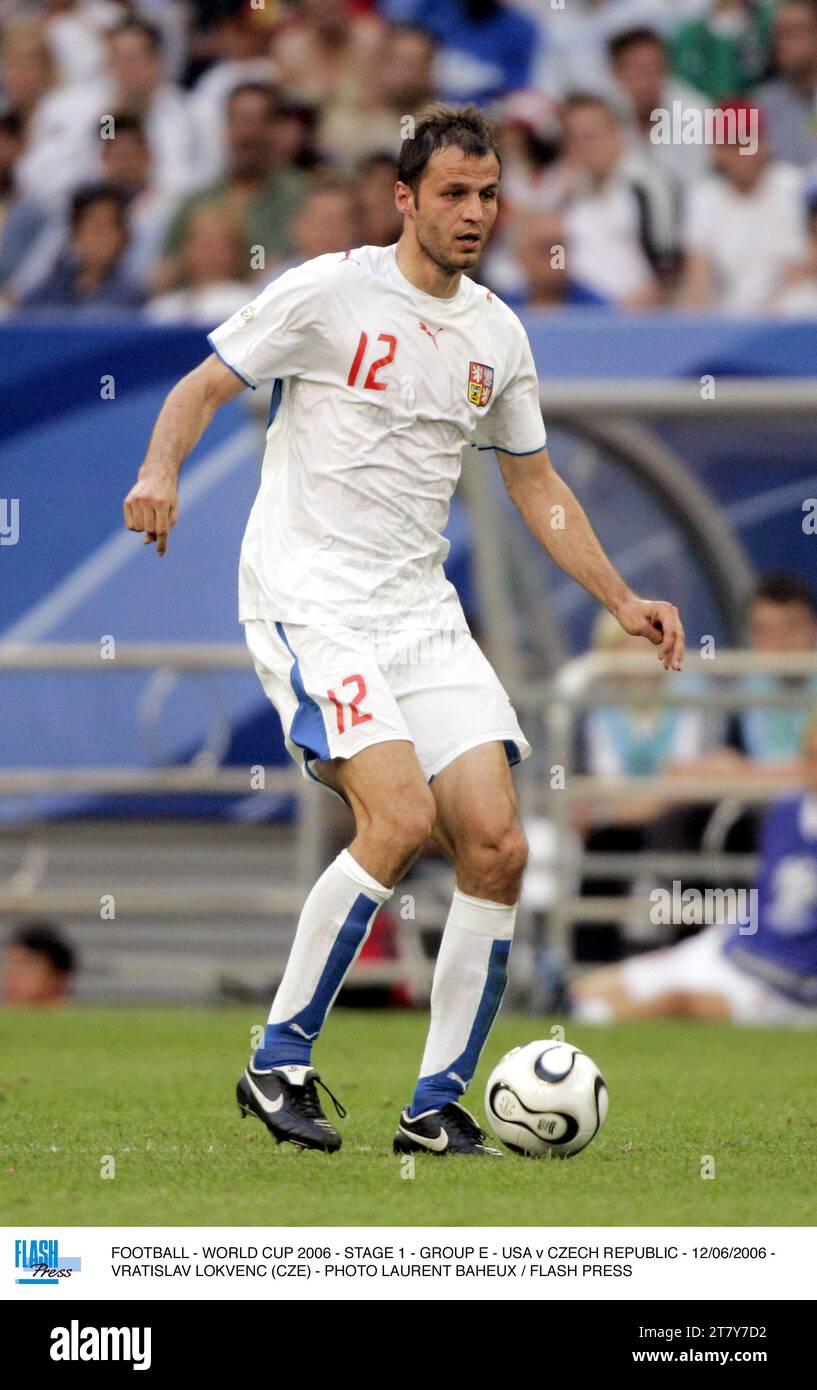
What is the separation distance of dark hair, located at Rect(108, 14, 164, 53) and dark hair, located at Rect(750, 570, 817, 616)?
6.19 metres

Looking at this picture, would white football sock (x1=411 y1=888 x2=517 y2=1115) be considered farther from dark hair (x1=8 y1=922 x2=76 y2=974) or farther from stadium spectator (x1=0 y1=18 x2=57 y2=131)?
stadium spectator (x1=0 y1=18 x2=57 y2=131)

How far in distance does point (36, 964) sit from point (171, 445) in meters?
6.16

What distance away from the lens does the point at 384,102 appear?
47.6 ft

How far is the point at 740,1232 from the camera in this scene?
457cm

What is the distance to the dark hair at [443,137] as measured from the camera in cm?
555

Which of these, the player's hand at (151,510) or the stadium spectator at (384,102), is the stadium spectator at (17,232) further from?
the player's hand at (151,510)

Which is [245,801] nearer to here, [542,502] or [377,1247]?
[542,502]

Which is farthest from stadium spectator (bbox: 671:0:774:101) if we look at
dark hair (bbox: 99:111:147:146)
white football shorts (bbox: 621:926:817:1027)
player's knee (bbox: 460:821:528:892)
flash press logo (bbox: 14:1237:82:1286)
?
flash press logo (bbox: 14:1237:82:1286)

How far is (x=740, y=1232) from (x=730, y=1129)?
1.73 meters

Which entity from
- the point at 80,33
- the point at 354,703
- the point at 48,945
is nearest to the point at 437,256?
the point at 354,703

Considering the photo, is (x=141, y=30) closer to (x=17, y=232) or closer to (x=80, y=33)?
(x=80, y=33)

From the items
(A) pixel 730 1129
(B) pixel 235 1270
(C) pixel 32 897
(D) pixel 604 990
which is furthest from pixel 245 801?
(B) pixel 235 1270

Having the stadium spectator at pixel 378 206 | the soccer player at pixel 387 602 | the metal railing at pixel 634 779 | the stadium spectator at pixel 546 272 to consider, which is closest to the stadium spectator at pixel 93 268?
the stadium spectator at pixel 378 206

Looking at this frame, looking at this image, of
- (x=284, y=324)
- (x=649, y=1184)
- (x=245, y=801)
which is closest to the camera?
(x=649, y=1184)
